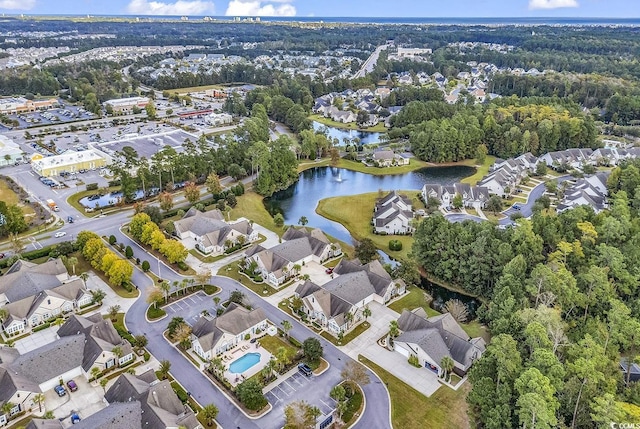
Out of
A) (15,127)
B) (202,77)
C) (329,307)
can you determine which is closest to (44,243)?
(329,307)

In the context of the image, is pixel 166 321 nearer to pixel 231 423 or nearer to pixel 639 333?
pixel 231 423

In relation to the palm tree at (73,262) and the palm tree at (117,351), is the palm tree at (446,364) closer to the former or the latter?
the palm tree at (117,351)

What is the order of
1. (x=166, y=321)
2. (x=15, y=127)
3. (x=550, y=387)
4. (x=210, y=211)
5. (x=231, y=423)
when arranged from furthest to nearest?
1. (x=15, y=127)
2. (x=210, y=211)
3. (x=166, y=321)
4. (x=231, y=423)
5. (x=550, y=387)

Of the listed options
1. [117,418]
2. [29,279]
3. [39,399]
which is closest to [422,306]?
[117,418]

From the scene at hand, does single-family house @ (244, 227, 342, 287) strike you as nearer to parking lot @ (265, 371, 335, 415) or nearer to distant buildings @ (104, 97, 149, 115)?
parking lot @ (265, 371, 335, 415)

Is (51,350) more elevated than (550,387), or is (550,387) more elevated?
(550,387)

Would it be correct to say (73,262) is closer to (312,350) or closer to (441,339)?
(312,350)
